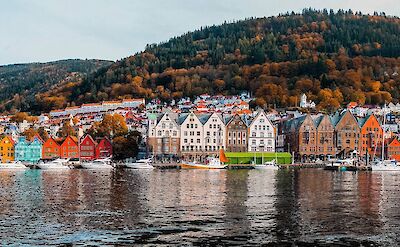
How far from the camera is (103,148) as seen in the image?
99.4m

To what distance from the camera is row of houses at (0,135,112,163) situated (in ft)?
326

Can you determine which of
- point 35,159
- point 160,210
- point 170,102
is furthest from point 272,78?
point 160,210

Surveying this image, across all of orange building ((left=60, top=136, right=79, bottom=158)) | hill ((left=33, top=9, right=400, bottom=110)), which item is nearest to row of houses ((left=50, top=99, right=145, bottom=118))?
hill ((left=33, top=9, right=400, bottom=110))

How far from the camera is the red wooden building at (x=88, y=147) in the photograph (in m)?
99.2

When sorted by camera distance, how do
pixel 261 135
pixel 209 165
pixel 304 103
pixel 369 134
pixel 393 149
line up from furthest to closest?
pixel 304 103
pixel 393 149
pixel 369 134
pixel 261 135
pixel 209 165

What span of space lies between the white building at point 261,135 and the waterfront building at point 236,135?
94 cm

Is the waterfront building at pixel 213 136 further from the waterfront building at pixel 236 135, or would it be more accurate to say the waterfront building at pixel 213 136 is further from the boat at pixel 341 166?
the boat at pixel 341 166

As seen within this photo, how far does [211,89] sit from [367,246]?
15664 cm

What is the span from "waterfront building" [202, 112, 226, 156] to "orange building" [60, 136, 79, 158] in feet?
79.4

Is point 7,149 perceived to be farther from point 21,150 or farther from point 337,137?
point 337,137

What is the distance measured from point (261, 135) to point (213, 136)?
7.65 meters

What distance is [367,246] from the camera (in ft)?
64.1

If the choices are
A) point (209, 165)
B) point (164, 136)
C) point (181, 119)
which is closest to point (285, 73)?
point (181, 119)

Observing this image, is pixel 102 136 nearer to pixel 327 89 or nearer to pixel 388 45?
pixel 327 89
